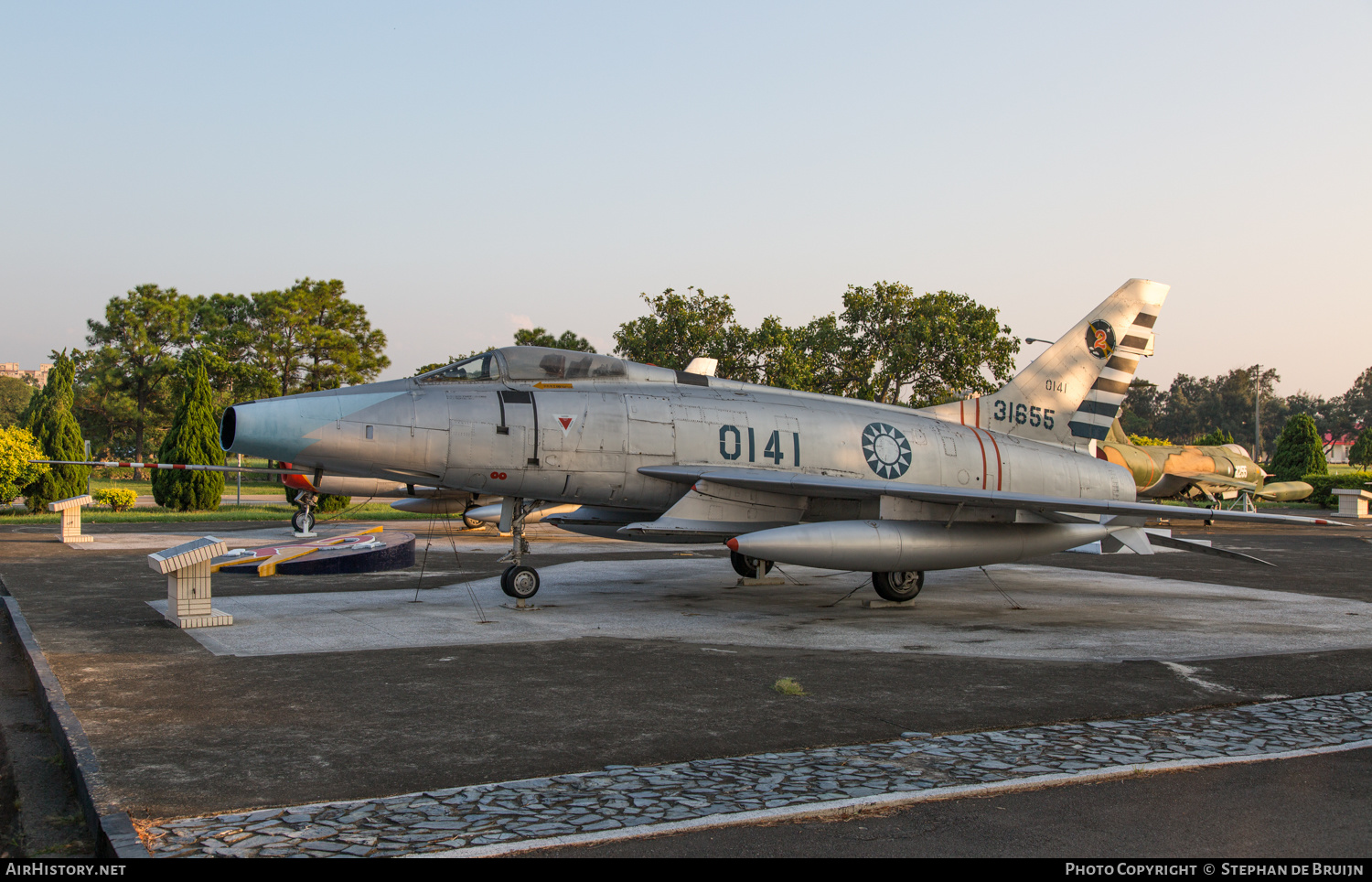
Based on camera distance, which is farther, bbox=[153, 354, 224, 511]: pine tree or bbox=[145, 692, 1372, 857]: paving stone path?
bbox=[153, 354, 224, 511]: pine tree

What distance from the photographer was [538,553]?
19703 mm

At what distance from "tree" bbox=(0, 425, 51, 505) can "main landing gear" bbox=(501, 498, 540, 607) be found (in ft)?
74.1

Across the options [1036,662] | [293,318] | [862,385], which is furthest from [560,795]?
[293,318]

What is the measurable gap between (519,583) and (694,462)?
2630 millimetres

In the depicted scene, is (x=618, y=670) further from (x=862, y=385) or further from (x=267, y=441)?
(x=862, y=385)

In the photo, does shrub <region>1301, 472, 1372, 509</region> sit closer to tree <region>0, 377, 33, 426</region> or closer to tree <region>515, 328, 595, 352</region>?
tree <region>515, 328, 595, 352</region>

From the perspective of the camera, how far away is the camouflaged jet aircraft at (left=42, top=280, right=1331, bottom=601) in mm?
10508

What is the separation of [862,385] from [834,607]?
33.7 m

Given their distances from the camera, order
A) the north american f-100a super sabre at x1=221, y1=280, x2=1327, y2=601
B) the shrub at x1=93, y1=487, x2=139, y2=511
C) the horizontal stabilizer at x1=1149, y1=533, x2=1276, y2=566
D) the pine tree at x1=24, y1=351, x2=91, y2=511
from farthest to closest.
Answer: the shrub at x1=93, y1=487, x2=139, y2=511 < the pine tree at x1=24, y1=351, x2=91, y2=511 < the horizontal stabilizer at x1=1149, y1=533, x2=1276, y2=566 < the north american f-100a super sabre at x1=221, y1=280, x2=1327, y2=601

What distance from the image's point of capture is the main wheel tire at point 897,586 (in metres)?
12.6

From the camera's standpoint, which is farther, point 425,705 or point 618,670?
point 618,670

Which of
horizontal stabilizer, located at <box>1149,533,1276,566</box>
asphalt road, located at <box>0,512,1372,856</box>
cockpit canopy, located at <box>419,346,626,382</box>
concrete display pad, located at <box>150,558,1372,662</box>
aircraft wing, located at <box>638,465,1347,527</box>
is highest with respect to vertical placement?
cockpit canopy, located at <box>419,346,626,382</box>

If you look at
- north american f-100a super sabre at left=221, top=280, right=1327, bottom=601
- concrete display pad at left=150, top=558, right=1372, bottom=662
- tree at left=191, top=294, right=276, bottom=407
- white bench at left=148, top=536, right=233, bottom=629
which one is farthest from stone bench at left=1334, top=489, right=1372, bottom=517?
tree at left=191, top=294, right=276, bottom=407

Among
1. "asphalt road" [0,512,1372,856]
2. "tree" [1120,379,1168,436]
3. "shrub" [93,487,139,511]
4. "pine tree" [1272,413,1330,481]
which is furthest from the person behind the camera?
"tree" [1120,379,1168,436]
